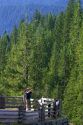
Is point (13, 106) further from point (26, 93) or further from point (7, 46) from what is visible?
point (7, 46)

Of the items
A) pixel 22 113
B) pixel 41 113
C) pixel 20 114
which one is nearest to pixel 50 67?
pixel 41 113

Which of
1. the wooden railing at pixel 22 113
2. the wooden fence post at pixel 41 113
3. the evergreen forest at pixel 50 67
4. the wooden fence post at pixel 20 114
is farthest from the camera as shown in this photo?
the evergreen forest at pixel 50 67

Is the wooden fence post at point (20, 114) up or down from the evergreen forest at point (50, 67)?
down

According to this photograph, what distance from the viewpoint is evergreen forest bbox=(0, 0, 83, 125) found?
192 feet

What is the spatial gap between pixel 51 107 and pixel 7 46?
115m

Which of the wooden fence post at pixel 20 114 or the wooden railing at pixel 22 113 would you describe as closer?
the wooden railing at pixel 22 113

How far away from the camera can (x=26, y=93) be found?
30.2m

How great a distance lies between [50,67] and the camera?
93312mm

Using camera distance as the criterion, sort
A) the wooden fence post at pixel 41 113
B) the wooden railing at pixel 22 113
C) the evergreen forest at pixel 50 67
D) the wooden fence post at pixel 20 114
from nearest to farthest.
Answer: the wooden railing at pixel 22 113
the wooden fence post at pixel 20 114
the wooden fence post at pixel 41 113
the evergreen forest at pixel 50 67

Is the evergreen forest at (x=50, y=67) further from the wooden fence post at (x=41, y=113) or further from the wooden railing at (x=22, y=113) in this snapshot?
the wooden fence post at (x=41, y=113)

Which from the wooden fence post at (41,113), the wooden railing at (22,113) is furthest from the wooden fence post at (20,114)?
the wooden fence post at (41,113)

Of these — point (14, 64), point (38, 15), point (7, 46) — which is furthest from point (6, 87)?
point (38, 15)

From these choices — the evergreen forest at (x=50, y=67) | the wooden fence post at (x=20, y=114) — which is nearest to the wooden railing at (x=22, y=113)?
the wooden fence post at (x=20, y=114)

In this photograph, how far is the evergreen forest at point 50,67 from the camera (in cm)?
5862
